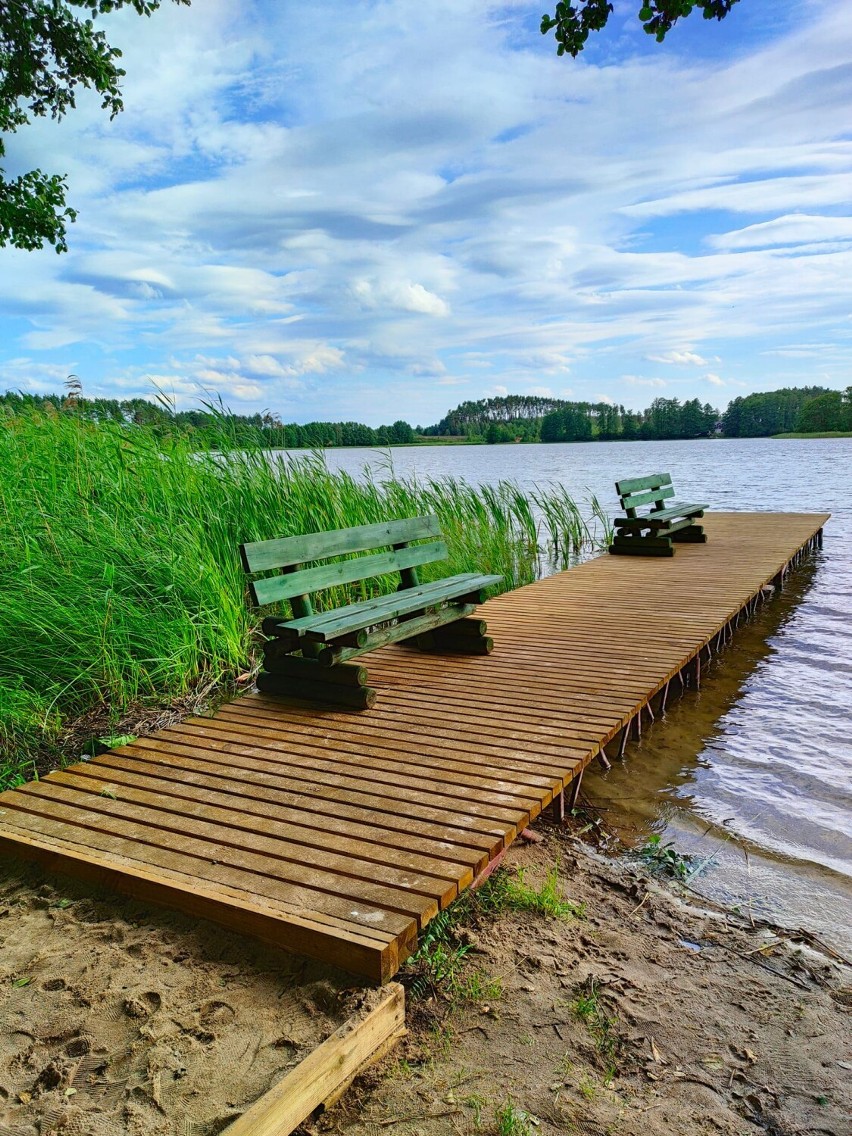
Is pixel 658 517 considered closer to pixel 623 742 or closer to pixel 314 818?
pixel 623 742

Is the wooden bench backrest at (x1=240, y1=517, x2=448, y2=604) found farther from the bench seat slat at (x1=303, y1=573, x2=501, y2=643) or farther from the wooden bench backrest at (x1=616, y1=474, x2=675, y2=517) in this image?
the wooden bench backrest at (x1=616, y1=474, x2=675, y2=517)

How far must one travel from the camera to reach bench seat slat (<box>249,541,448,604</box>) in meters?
Result: 3.77

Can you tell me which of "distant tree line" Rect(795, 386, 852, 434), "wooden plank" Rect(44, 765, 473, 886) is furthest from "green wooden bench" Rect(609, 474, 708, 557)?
"distant tree line" Rect(795, 386, 852, 434)

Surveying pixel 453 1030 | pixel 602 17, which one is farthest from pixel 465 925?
pixel 602 17

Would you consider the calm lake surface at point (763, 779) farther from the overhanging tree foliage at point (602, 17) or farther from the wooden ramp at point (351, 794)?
the overhanging tree foliage at point (602, 17)

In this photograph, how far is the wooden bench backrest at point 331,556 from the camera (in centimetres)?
377

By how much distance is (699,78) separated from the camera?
6.44 metres

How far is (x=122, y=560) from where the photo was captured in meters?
4.76

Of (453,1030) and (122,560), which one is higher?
(122,560)

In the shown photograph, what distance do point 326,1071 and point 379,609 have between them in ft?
8.79

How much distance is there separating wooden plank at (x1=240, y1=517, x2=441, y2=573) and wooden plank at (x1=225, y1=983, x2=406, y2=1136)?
7.43 ft

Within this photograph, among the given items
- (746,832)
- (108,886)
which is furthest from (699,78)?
(108,886)

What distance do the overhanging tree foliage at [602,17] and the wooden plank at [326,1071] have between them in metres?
5.32

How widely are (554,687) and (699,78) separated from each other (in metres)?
5.63
